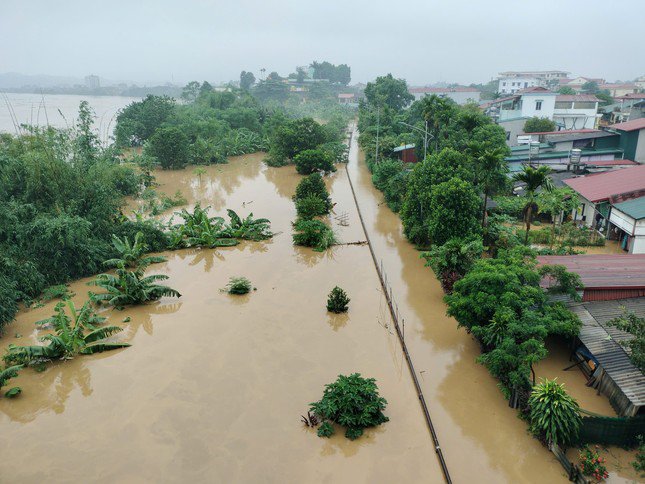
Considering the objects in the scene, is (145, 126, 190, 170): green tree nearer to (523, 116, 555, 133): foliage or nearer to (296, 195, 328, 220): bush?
(296, 195, 328, 220): bush

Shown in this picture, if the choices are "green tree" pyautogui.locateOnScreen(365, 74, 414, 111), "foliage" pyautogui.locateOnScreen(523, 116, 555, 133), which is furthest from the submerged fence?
"green tree" pyautogui.locateOnScreen(365, 74, 414, 111)

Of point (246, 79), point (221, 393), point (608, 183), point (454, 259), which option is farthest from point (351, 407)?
point (246, 79)

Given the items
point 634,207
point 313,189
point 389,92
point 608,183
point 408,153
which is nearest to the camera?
point 634,207

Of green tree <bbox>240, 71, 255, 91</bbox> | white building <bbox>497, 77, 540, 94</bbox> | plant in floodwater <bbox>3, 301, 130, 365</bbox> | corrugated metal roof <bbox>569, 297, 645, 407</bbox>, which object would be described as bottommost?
plant in floodwater <bbox>3, 301, 130, 365</bbox>

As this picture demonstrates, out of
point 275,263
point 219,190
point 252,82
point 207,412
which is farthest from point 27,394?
point 252,82

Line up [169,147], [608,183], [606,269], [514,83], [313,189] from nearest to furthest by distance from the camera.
Result: [606,269] < [608,183] < [313,189] < [169,147] < [514,83]

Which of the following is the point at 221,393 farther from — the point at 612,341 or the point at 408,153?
the point at 408,153

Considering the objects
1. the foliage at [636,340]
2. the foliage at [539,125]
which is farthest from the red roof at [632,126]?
the foliage at [636,340]
